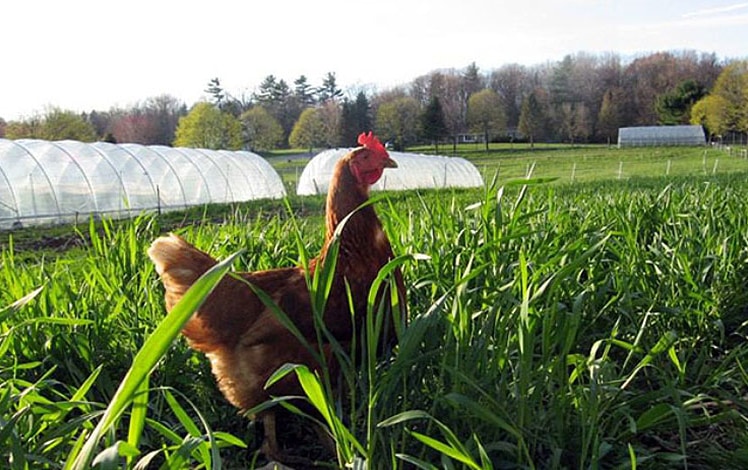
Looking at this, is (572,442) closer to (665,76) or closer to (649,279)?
(649,279)

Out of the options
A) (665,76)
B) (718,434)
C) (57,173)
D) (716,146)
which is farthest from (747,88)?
(718,434)

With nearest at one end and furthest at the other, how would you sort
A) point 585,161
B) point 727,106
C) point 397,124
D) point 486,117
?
point 585,161
point 727,106
point 397,124
point 486,117

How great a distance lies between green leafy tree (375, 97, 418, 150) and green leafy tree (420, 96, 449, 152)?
1197mm

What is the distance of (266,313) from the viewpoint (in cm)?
173

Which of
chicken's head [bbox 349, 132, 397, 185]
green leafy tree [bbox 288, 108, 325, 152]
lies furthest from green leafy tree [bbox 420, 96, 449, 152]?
chicken's head [bbox 349, 132, 397, 185]

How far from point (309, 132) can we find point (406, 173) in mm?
29859

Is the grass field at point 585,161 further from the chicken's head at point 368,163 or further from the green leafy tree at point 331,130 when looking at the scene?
the chicken's head at point 368,163

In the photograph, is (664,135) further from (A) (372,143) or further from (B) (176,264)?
(B) (176,264)

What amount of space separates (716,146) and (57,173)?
51.0 metres

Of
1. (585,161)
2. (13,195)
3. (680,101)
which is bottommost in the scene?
(585,161)

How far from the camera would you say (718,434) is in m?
1.56

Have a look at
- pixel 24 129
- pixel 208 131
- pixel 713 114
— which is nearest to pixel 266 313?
pixel 24 129

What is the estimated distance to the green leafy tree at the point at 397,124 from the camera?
49719 millimetres

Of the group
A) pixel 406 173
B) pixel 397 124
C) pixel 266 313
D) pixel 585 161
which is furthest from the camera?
pixel 397 124
